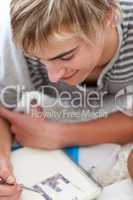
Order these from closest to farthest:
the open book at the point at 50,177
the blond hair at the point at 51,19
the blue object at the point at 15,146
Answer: the blond hair at the point at 51,19
the open book at the point at 50,177
the blue object at the point at 15,146

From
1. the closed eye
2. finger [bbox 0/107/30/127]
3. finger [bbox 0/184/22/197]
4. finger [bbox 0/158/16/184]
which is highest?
the closed eye

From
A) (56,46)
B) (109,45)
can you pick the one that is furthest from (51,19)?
(109,45)

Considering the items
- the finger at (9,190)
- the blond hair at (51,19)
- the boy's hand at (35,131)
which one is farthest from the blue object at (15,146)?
the blond hair at (51,19)

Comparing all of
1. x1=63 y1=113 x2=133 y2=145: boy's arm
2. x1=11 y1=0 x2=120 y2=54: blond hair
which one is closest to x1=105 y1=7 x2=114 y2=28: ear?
x1=11 y1=0 x2=120 y2=54: blond hair

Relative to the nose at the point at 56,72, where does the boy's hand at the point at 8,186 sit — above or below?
below

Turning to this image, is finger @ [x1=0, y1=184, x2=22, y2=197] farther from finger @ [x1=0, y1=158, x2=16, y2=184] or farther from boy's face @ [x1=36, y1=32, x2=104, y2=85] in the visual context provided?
boy's face @ [x1=36, y1=32, x2=104, y2=85]

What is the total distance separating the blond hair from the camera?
59 cm

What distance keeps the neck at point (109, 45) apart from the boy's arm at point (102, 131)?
119mm

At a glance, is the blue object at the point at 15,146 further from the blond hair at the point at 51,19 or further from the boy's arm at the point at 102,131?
the blond hair at the point at 51,19

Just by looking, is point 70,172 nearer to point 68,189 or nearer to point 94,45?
point 68,189

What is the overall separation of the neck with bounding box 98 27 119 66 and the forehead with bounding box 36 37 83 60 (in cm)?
11

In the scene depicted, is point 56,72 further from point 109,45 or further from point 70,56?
point 109,45

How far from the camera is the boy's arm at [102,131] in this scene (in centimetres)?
81

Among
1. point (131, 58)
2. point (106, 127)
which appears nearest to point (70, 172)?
point (106, 127)
